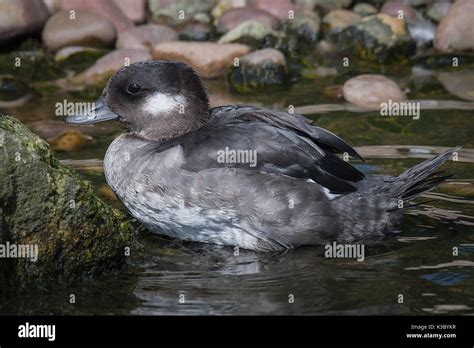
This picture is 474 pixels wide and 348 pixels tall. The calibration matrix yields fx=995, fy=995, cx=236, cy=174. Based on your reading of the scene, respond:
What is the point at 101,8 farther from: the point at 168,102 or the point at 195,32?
the point at 168,102

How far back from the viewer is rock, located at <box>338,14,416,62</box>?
1197 centimetres

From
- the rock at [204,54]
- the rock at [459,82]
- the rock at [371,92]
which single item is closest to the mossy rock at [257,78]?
the rock at [204,54]

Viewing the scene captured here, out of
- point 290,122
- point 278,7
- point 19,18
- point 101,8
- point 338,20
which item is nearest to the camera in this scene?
point 290,122

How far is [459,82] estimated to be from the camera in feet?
36.6

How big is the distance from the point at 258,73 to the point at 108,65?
5.83 ft

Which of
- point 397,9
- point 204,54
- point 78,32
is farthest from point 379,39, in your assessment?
point 78,32

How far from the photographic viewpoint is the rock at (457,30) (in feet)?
39.6

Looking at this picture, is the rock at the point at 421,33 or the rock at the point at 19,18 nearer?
the rock at the point at 19,18

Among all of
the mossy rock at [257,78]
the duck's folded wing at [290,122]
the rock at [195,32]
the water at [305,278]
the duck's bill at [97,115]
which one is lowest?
the water at [305,278]

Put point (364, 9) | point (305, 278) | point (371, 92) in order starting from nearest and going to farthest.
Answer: point (305, 278)
point (371, 92)
point (364, 9)

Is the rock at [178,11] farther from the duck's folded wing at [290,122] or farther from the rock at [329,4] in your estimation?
the duck's folded wing at [290,122]

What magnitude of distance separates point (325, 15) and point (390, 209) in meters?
6.32

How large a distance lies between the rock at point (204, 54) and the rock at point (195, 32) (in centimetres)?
90

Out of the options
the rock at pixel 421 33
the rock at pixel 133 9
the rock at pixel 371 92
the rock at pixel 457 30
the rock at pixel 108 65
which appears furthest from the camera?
the rock at pixel 133 9
